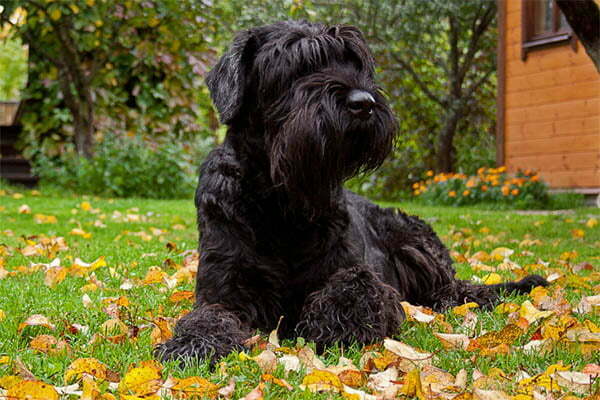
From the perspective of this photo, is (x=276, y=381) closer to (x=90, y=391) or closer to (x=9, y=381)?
(x=90, y=391)

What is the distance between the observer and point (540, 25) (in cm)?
1202

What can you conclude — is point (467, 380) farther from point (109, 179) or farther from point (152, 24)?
point (152, 24)

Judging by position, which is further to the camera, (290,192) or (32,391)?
(290,192)

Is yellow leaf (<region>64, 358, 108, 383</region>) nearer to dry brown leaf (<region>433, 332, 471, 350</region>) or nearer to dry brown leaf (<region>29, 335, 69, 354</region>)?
dry brown leaf (<region>29, 335, 69, 354</region>)

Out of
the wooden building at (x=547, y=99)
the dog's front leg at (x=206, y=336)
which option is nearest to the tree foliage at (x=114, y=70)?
the wooden building at (x=547, y=99)

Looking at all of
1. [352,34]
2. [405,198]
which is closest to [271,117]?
[352,34]

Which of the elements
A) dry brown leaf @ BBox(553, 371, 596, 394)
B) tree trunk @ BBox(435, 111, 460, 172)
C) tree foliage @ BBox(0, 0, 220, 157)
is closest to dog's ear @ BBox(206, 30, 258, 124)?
dry brown leaf @ BBox(553, 371, 596, 394)

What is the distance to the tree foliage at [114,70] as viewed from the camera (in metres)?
12.5

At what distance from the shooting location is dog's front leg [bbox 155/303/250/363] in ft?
8.36

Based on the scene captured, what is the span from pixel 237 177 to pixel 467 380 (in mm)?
1340

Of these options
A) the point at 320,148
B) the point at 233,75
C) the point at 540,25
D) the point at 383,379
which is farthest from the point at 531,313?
the point at 540,25

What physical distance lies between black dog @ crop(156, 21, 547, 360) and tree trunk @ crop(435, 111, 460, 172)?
526 inches

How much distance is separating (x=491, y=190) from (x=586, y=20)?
21.0 ft

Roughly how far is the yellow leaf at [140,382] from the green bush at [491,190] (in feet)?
32.0
